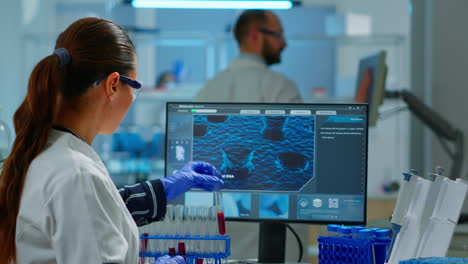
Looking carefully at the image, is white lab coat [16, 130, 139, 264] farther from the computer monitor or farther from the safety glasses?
the safety glasses

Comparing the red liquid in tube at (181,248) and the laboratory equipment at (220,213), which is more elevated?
the laboratory equipment at (220,213)

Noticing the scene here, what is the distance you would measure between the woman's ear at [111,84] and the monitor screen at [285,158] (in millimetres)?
474

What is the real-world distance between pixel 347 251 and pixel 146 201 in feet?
1.79

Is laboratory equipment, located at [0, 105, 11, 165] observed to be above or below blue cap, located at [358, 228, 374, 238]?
above

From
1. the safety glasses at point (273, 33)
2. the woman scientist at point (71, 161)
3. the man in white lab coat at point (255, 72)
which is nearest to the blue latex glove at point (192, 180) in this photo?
the woman scientist at point (71, 161)

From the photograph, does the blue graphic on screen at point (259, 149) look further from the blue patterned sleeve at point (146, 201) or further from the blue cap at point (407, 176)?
the blue cap at point (407, 176)

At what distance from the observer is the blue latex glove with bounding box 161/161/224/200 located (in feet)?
5.91

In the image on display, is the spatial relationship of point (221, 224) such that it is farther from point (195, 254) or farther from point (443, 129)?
point (443, 129)

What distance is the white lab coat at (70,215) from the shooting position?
131cm

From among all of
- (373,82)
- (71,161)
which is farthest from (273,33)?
(71,161)

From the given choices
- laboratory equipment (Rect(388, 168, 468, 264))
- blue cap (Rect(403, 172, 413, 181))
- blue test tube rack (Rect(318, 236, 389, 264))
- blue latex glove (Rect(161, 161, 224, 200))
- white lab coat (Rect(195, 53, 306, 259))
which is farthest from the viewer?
white lab coat (Rect(195, 53, 306, 259))

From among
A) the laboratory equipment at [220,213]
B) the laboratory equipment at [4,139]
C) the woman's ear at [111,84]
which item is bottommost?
the laboratory equipment at [220,213]

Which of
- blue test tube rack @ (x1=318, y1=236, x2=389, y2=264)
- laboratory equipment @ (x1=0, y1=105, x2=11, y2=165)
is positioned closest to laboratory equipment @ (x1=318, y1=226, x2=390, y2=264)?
blue test tube rack @ (x1=318, y1=236, x2=389, y2=264)

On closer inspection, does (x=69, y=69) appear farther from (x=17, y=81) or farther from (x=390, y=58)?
(x=390, y=58)
